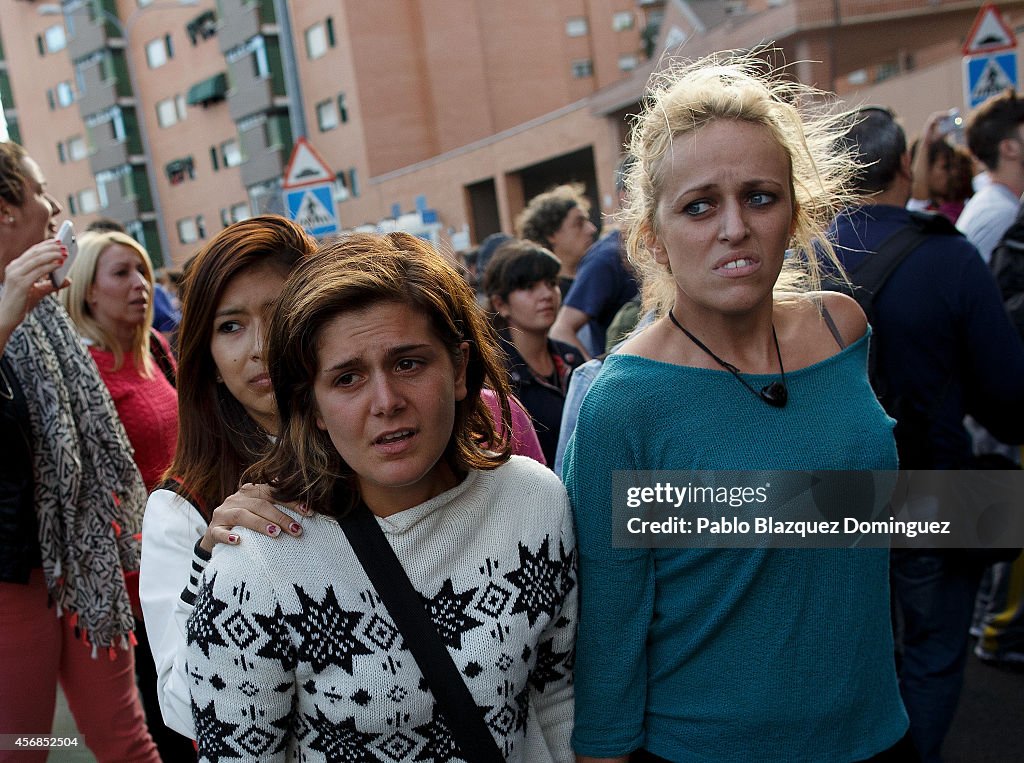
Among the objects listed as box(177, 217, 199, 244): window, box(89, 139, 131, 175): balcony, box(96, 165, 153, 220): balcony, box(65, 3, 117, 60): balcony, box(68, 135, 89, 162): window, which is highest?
box(65, 3, 117, 60): balcony

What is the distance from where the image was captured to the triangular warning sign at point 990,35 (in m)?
7.95

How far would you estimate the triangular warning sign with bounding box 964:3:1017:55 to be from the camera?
7.95 m

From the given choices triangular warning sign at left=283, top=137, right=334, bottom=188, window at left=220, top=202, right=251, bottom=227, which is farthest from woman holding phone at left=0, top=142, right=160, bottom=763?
window at left=220, top=202, right=251, bottom=227

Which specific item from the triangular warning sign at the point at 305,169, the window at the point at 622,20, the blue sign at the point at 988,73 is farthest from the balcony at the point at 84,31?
the blue sign at the point at 988,73

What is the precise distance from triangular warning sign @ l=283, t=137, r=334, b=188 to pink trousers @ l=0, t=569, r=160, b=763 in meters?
7.33

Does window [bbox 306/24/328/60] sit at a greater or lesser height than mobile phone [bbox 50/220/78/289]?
greater

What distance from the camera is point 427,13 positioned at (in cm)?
3916

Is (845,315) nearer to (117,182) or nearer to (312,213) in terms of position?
(312,213)

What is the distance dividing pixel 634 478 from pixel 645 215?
0.55 metres

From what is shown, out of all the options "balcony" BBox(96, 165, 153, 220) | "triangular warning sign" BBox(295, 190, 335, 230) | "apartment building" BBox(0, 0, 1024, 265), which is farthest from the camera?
"balcony" BBox(96, 165, 153, 220)

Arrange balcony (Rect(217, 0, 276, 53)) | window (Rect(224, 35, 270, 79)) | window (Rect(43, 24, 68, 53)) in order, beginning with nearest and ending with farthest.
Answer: balcony (Rect(217, 0, 276, 53)) → window (Rect(224, 35, 270, 79)) → window (Rect(43, 24, 68, 53))

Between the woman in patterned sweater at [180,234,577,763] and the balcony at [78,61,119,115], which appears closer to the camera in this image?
the woman in patterned sweater at [180,234,577,763]

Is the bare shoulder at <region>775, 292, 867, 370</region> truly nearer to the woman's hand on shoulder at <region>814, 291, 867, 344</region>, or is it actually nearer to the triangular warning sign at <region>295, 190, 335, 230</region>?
the woman's hand on shoulder at <region>814, 291, 867, 344</region>

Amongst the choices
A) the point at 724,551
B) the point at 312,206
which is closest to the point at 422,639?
the point at 724,551
